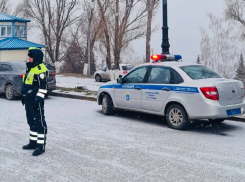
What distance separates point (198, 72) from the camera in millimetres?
8562

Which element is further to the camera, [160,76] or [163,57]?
[163,57]

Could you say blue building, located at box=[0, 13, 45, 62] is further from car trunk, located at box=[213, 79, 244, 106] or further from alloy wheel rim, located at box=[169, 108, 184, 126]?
car trunk, located at box=[213, 79, 244, 106]

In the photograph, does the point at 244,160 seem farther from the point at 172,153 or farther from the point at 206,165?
the point at 172,153

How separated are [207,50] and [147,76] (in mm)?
28700

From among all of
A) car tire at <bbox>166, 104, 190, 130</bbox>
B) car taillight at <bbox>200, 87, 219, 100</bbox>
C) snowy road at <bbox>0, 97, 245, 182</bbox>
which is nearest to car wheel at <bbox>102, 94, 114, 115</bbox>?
snowy road at <bbox>0, 97, 245, 182</bbox>

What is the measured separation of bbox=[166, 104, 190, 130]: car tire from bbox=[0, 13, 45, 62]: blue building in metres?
31.4

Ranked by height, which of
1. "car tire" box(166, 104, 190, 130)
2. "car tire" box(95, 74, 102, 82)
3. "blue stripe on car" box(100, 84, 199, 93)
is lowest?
"car tire" box(166, 104, 190, 130)

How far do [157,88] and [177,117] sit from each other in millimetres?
860

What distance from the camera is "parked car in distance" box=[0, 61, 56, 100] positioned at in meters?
13.8

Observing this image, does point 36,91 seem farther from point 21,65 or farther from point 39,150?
point 21,65

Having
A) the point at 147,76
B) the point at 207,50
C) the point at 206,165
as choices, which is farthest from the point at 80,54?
the point at 206,165

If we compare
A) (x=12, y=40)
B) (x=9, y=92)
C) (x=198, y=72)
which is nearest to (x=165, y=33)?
(x=198, y=72)

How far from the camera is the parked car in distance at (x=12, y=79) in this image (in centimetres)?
1384

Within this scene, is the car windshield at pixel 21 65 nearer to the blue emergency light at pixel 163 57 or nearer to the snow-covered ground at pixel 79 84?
the snow-covered ground at pixel 79 84
